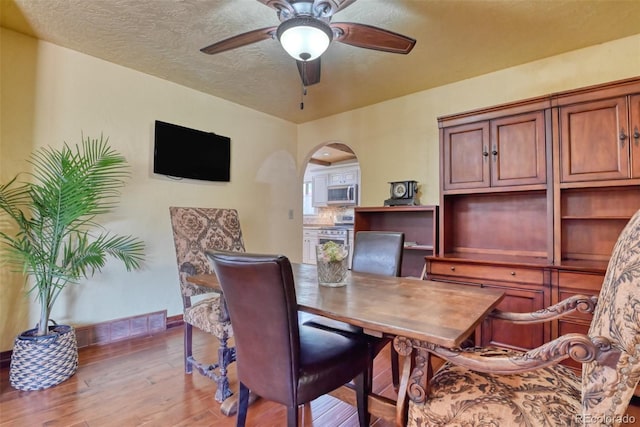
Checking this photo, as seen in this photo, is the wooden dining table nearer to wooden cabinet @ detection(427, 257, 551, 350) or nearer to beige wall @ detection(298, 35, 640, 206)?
wooden cabinet @ detection(427, 257, 551, 350)

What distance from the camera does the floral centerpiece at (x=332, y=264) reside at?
161 centimetres

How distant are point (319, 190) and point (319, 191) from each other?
0.07ft

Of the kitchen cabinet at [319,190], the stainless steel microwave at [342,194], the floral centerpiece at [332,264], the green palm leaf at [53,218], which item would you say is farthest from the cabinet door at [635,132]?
the kitchen cabinet at [319,190]

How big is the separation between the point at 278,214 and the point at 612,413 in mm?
3829

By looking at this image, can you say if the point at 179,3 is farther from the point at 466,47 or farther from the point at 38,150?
the point at 466,47

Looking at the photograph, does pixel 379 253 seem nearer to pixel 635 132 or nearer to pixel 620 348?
pixel 620 348

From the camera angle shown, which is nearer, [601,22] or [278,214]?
[601,22]

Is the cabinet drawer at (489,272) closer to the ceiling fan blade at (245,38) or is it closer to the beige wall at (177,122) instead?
the beige wall at (177,122)

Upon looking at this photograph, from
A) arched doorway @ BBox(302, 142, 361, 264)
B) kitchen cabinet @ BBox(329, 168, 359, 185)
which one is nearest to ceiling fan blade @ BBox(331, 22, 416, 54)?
arched doorway @ BBox(302, 142, 361, 264)

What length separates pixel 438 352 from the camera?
1016 millimetres

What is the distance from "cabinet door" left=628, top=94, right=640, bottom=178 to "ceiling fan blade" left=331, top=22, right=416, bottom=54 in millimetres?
1594

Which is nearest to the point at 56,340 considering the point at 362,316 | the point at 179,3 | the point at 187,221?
the point at 187,221

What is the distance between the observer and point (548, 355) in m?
0.89

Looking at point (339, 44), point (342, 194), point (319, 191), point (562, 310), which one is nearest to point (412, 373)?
point (562, 310)
